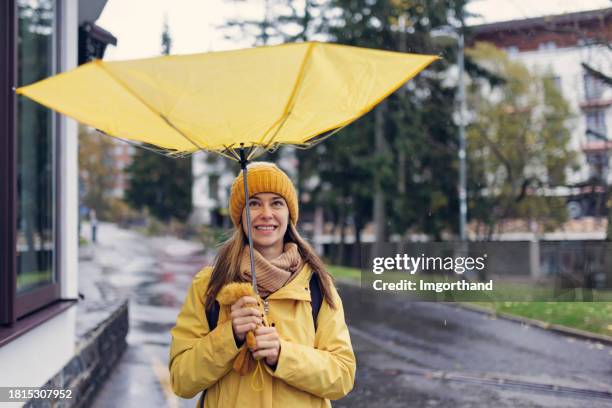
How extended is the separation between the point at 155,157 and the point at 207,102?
119 feet

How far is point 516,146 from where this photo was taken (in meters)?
21.0

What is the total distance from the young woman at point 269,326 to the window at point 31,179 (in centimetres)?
279

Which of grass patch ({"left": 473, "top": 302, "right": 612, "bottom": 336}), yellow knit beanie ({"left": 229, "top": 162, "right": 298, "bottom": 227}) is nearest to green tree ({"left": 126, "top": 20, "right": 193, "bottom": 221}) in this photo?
grass patch ({"left": 473, "top": 302, "right": 612, "bottom": 336})

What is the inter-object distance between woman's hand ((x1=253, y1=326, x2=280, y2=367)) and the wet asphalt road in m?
4.06

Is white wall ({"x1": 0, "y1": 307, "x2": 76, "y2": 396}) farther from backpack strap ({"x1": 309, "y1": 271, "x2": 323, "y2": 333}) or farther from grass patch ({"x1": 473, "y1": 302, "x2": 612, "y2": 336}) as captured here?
grass patch ({"x1": 473, "y1": 302, "x2": 612, "y2": 336})

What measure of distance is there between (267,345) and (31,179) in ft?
16.3

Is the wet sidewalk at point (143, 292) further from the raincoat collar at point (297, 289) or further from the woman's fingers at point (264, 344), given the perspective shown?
the woman's fingers at point (264, 344)

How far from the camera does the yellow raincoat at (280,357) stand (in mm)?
2379

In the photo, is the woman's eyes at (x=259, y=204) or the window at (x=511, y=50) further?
the window at (x=511, y=50)

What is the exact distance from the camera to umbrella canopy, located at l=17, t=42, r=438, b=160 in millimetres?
2119

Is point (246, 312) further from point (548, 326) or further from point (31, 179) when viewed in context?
point (548, 326)

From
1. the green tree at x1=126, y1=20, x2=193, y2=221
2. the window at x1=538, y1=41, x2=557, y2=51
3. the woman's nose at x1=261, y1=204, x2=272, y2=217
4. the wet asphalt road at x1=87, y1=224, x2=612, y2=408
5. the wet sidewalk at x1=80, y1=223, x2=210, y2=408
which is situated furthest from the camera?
the green tree at x1=126, y1=20, x2=193, y2=221

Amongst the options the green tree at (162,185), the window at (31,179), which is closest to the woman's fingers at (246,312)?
the window at (31,179)

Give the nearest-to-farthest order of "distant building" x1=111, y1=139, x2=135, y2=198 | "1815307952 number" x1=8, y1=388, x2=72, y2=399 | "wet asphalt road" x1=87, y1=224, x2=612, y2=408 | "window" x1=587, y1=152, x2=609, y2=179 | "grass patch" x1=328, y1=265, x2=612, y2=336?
"1815307952 number" x1=8, y1=388, x2=72, y2=399 → "wet asphalt road" x1=87, y1=224, x2=612, y2=408 → "grass patch" x1=328, y1=265, x2=612, y2=336 → "window" x1=587, y1=152, x2=609, y2=179 → "distant building" x1=111, y1=139, x2=135, y2=198
